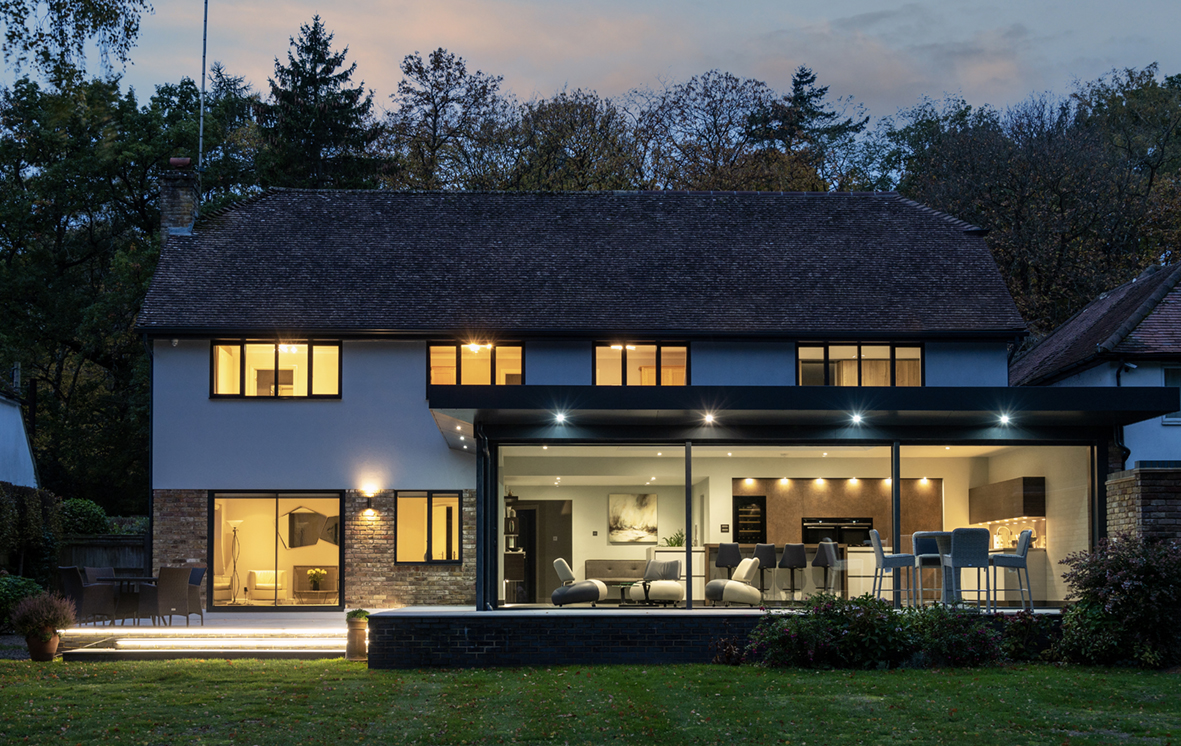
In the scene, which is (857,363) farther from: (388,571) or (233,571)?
(233,571)

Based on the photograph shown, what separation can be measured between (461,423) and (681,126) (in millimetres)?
22855

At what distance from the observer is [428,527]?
19.8 metres

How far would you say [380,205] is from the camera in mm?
23906

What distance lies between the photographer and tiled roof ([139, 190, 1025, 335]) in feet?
67.1

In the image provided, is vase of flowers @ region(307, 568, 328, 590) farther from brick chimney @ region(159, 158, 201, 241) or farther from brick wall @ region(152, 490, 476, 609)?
brick chimney @ region(159, 158, 201, 241)

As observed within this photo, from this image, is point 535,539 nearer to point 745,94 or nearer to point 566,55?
point 745,94

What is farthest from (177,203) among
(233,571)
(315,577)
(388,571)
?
(388,571)

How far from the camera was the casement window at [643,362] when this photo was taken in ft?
67.3

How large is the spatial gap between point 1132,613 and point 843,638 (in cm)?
311

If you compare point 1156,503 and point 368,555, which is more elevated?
point 1156,503

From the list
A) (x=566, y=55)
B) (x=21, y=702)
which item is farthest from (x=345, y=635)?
(x=566, y=55)

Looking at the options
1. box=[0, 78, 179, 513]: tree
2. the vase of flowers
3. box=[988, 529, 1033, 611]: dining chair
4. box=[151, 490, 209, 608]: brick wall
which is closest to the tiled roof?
box=[151, 490, 209, 608]: brick wall

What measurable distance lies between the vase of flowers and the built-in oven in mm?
8625

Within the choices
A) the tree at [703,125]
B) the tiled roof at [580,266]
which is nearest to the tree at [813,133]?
the tree at [703,125]
